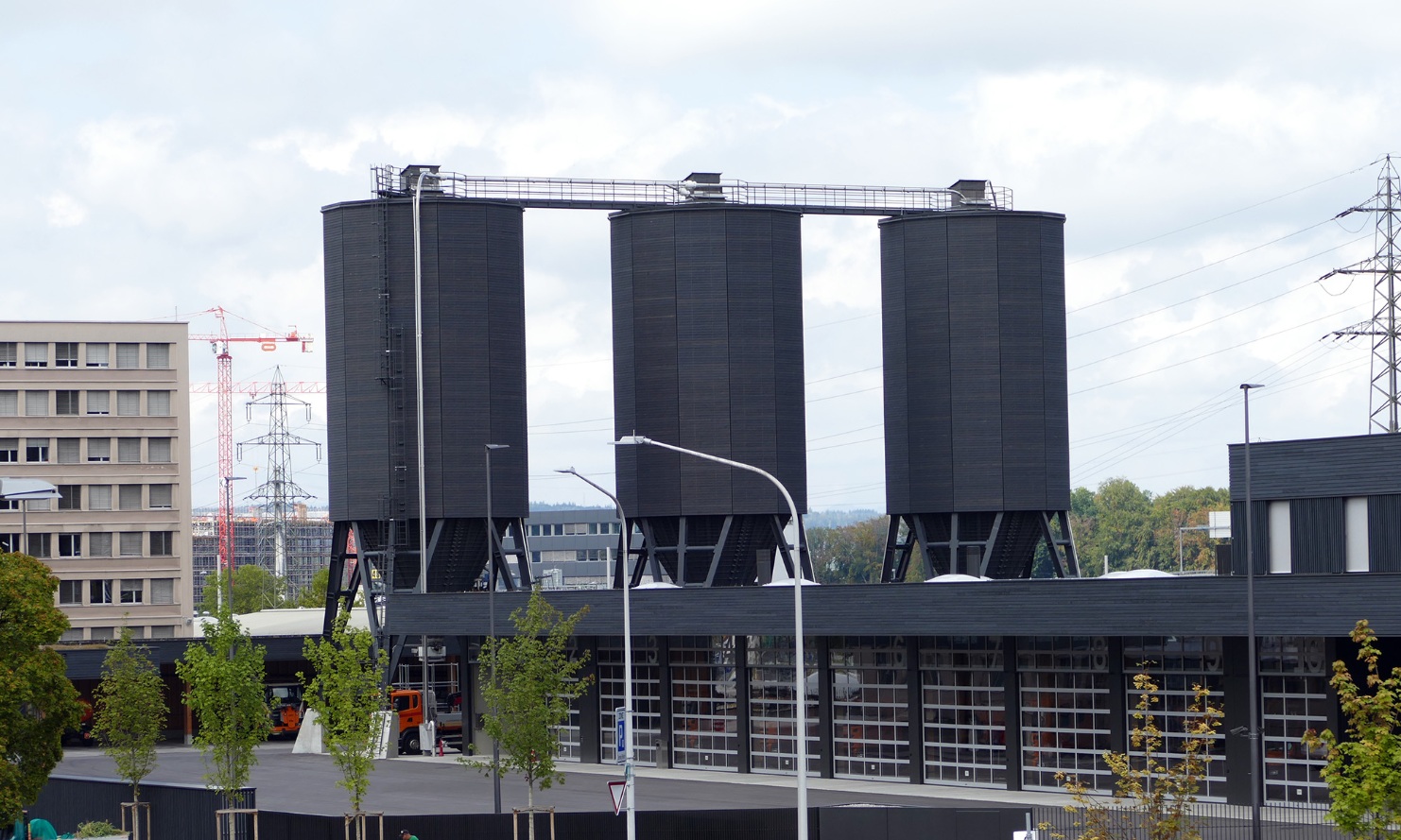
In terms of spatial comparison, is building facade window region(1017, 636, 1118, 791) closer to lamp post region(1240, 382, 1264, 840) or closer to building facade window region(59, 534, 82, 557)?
lamp post region(1240, 382, 1264, 840)

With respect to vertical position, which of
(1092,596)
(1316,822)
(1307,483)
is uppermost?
(1307,483)

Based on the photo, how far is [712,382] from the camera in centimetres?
6994

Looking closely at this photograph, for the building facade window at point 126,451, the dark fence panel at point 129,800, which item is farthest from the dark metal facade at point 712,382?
the building facade window at point 126,451

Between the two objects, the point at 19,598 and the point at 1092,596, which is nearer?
the point at 19,598

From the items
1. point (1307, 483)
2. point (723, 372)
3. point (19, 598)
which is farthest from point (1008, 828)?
point (723, 372)

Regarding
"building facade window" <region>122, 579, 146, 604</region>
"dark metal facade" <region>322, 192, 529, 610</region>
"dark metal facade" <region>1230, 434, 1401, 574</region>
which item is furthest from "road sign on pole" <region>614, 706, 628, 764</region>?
"building facade window" <region>122, 579, 146, 604</region>

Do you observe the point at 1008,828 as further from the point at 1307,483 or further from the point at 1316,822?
the point at 1307,483

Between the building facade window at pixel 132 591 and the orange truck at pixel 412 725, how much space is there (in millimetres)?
43764

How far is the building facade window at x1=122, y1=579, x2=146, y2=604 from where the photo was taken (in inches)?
4269

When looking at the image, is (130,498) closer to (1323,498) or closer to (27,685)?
(27,685)

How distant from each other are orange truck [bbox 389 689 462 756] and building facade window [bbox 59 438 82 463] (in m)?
45.0

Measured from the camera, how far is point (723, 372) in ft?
230

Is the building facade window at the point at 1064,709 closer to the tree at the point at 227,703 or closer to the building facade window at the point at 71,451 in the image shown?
the tree at the point at 227,703

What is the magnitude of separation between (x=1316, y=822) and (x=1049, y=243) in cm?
3449
